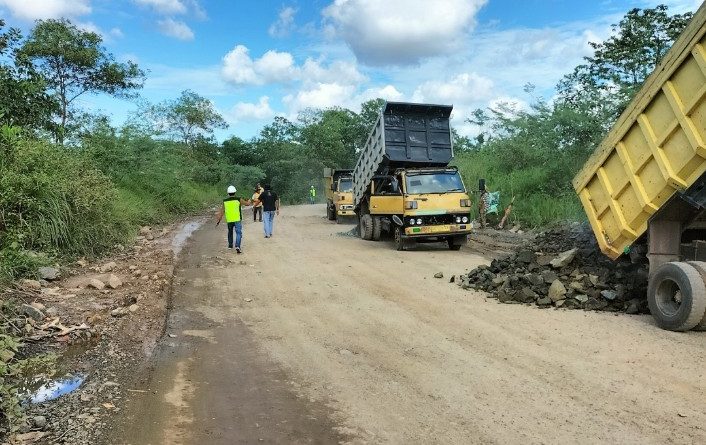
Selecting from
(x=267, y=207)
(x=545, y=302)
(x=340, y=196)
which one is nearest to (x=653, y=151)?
(x=545, y=302)

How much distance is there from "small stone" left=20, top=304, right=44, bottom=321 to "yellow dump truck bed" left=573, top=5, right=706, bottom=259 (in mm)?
6709

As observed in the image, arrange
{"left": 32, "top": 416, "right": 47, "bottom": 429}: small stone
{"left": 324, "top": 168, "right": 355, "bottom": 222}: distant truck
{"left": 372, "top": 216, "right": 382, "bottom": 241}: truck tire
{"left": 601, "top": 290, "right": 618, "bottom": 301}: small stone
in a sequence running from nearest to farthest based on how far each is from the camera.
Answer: {"left": 32, "top": 416, "right": 47, "bottom": 429}: small stone, {"left": 601, "top": 290, "right": 618, "bottom": 301}: small stone, {"left": 372, "top": 216, "right": 382, "bottom": 241}: truck tire, {"left": 324, "top": 168, "right": 355, "bottom": 222}: distant truck

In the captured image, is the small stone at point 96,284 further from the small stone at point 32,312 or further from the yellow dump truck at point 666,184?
the yellow dump truck at point 666,184

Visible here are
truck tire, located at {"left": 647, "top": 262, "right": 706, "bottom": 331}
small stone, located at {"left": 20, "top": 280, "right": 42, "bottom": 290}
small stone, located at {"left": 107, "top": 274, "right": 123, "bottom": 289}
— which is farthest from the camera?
small stone, located at {"left": 107, "top": 274, "right": 123, "bottom": 289}

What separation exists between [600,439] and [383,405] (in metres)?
1.42

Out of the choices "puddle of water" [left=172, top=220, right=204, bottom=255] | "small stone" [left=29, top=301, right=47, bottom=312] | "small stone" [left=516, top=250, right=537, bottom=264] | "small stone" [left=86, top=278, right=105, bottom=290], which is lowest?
"small stone" [left=29, top=301, right=47, bottom=312]

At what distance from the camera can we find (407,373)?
14.9 feet

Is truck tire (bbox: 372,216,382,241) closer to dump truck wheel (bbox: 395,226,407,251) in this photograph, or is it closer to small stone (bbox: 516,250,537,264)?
dump truck wheel (bbox: 395,226,407,251)

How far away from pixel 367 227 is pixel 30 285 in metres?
9.01

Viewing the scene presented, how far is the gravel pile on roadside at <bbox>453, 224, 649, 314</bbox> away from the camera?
261 inches

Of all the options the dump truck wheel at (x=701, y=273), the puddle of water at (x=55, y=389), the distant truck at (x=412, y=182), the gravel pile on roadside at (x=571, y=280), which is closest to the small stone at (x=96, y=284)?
the puddle of water at (x=55, y=389)

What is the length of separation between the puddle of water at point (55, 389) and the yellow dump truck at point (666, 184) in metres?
5.68

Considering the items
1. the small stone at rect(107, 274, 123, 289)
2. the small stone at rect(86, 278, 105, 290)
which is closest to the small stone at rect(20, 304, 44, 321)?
the small stone at rect(86, 278, 105, 290)

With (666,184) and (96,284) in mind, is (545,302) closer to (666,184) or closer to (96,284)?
(666,184)
